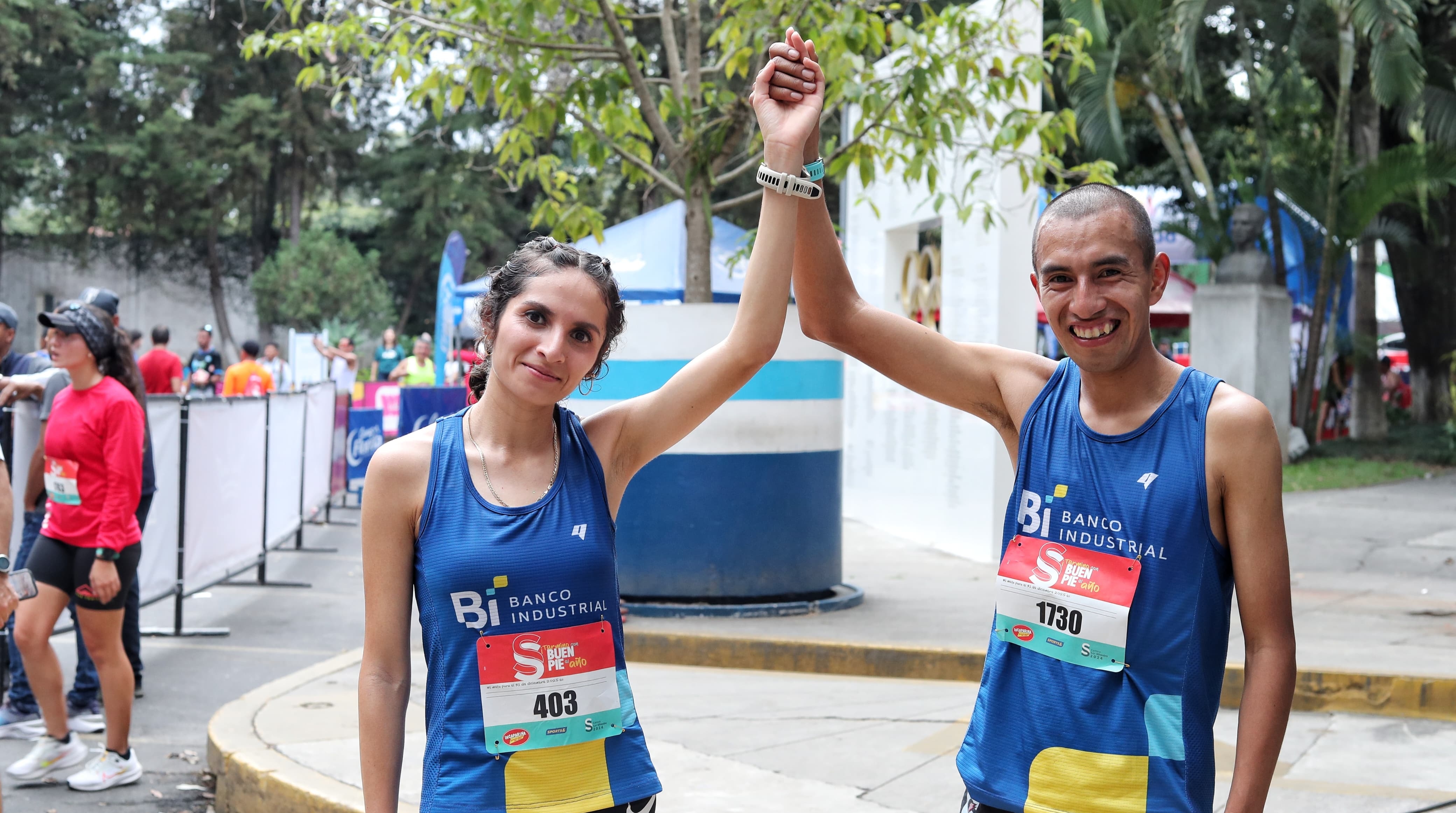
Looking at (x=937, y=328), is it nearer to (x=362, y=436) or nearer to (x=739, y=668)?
(x=739, y=668)

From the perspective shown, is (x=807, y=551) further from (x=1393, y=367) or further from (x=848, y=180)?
(x=1393, y=367)

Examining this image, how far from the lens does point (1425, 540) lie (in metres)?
11.9

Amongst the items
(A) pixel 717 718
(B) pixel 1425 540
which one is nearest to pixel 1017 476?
(A) pixel 717 718

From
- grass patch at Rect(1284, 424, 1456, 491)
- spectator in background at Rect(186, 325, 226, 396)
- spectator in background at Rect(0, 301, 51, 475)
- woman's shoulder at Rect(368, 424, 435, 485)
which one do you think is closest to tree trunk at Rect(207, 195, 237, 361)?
spectator in background at Rect(186, 325, 226, 396)

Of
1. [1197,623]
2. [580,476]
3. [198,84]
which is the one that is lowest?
[1197,623]

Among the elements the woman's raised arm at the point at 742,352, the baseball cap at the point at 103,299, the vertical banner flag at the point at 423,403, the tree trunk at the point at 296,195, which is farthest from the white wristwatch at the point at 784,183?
the tree trunk at the point at 296,195

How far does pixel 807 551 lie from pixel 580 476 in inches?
245

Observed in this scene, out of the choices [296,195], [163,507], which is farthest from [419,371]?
[296,195]

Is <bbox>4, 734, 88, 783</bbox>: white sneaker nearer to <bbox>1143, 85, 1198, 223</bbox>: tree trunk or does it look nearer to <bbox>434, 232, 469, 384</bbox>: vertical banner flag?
<bbox>434, 232, 469, 384</bbox>: vertical banner flag

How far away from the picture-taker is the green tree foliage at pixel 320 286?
38438 mm

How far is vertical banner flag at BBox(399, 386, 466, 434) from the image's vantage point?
1617cm

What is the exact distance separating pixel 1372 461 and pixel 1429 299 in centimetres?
552

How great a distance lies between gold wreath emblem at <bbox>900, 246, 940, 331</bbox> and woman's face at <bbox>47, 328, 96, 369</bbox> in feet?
27.0

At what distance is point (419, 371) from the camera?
1995 cm
